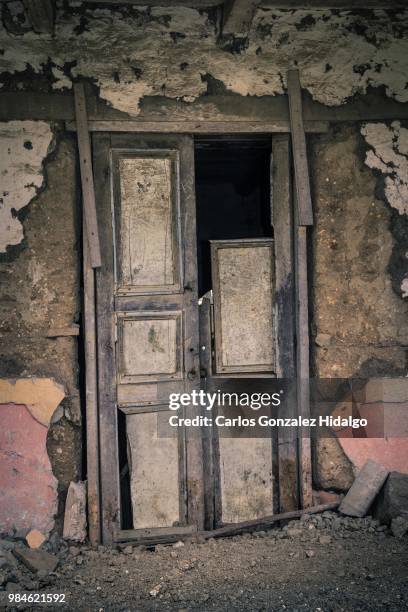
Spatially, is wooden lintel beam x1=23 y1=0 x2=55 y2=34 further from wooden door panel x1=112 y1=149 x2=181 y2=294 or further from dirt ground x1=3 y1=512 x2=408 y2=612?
dirt ground x1=3 y1=512 x2=408 y2=612

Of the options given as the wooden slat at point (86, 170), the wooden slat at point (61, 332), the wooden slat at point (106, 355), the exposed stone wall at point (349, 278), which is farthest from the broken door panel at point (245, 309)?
the wooden slat at point (61, 332)

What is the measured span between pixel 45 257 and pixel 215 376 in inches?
49.4

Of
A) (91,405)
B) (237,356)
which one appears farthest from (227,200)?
(91,405)

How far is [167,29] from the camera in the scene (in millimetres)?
3520

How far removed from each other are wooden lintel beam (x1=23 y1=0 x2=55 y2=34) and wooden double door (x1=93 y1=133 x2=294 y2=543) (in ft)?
2.23

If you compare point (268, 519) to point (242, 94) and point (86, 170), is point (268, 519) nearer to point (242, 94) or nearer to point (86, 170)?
point (86, 170)

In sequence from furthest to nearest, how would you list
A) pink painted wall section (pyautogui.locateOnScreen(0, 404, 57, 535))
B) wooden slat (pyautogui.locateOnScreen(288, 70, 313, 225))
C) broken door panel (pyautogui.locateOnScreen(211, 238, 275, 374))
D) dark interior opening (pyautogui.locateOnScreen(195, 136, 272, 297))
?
dark interior opening (pyautogui.locateOnScreen(195, 136, 272, 297))
broken door panel (pyautogui.locateOnScreen(211, 238, 275, 374))
wooden slat (pyautogui.locateOnScreen(288, 70, 313, 225))
pink painted wall section (pyautogui.locateOnScreen(0, 404, 57, 535))

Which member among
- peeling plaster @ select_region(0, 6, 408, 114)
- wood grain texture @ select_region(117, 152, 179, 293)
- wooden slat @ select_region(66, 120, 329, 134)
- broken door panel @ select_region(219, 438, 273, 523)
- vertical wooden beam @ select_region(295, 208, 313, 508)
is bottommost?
broken door panel @ select_region(219, 438, 273, 523)

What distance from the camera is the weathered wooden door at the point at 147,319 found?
3.52 metres

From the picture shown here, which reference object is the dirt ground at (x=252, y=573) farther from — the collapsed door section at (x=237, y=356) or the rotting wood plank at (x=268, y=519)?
the collapsed door section at (x=237, y=356)

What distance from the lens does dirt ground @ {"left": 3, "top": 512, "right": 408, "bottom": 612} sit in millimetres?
2777

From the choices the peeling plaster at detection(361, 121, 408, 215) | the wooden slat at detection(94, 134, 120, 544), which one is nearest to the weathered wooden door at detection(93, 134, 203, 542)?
the wooden slat at detection(94, 134, 120, 544)

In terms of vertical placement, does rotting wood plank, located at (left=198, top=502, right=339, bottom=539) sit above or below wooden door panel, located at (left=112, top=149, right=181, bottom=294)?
below

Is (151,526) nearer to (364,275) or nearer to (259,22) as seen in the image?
(364,275)
